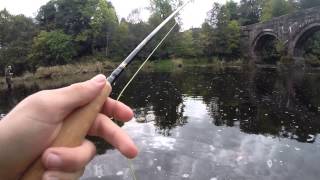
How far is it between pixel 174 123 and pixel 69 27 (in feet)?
168

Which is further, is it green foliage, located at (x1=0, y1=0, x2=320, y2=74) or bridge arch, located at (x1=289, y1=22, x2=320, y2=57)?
green foliage, located at (x1=0, y1=0, x2=320, y2=74)

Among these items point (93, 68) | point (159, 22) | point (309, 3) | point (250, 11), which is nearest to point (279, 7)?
point (309, 3)

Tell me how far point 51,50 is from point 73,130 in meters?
56.6

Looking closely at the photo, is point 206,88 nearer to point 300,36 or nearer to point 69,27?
point 300,36

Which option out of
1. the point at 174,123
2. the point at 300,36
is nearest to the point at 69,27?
the point at 300,36

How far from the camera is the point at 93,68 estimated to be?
49844mm

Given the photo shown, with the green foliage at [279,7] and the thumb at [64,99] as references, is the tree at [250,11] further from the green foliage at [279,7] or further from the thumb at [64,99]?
the thumb at [64,99]

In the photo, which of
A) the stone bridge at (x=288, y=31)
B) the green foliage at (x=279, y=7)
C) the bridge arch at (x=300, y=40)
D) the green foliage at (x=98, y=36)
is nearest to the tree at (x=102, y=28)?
the green foliage at (x=98, y=36)

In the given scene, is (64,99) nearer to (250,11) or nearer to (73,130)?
(73,130)

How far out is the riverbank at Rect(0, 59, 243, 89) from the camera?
4434cm

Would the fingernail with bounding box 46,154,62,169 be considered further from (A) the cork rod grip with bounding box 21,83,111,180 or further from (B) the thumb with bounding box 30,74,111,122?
(B) the thumb with bounding box 30,74,111,122

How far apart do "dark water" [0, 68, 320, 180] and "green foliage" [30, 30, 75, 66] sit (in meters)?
36.4

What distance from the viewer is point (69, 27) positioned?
6075 cm

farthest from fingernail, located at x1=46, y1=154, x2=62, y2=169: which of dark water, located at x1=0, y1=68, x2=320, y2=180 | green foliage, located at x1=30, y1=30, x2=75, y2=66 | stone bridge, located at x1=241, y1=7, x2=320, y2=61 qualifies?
green foliage, located at x1=30, y1=30, x2=75, y2=66
